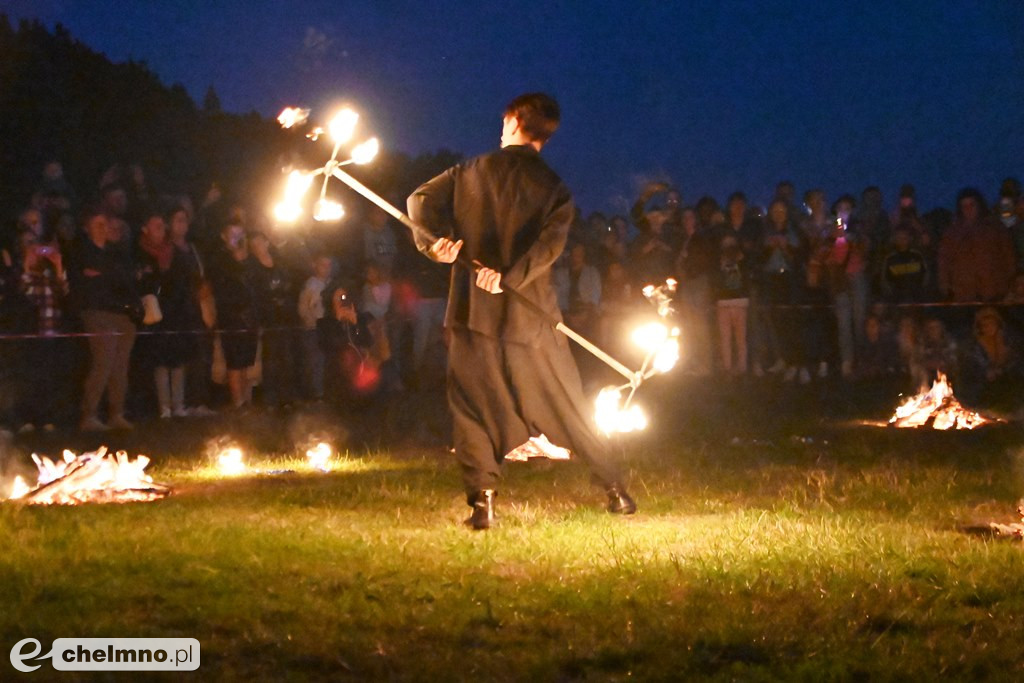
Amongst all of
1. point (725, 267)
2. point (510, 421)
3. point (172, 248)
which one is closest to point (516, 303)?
point (510, 421)

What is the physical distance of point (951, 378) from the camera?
690 inches

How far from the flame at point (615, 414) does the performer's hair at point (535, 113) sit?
1.97 m

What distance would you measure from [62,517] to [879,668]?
15.9 ft

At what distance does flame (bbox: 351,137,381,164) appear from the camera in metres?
8.29

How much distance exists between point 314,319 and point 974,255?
7.83 metres

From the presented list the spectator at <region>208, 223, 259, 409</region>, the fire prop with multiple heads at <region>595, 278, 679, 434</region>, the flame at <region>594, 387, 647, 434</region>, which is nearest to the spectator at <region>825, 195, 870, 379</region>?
the spectator at <region>208, 223, 259, 409</region>

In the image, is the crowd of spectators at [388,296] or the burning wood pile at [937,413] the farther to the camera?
the crowd of spectators at [388,296]

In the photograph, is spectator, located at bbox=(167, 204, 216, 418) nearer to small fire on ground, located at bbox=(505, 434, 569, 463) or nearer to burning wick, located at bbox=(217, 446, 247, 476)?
burning wick, located at bbox=(217, 446, 247, 476)

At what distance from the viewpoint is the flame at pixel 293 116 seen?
809cm

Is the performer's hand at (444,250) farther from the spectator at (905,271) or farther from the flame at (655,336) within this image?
the spectator at (905,271)

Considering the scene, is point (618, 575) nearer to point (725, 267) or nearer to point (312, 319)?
point (312, 319)

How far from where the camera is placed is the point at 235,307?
16734mm

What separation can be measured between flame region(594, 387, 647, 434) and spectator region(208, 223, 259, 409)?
25.0ft

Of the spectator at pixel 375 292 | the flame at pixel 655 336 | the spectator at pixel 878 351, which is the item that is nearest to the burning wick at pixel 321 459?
the flame at pixel 655 336
